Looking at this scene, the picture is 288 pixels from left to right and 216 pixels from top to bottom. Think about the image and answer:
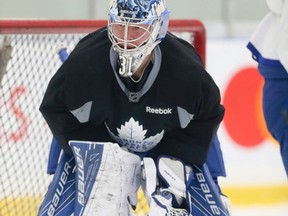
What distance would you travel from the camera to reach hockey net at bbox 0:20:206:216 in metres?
2.66

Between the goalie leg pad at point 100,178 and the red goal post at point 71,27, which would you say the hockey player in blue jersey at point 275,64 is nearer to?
→ the red goal post at point 71,27

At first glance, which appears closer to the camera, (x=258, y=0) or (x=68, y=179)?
(x=68, y=179)

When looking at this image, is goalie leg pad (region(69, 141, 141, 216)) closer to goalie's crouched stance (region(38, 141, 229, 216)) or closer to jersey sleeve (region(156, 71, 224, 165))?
goalie's crouched stance (region(38, 141, 229, 216))

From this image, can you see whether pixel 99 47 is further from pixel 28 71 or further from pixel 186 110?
Result: pixel 28 71

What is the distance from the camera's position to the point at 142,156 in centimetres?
237

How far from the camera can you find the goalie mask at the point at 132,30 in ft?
6.82

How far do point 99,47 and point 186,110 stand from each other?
0.29 metres

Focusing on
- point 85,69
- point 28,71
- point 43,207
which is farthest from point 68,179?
point 28,71

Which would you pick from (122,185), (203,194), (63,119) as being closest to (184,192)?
(203,194)

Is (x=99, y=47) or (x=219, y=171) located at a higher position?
(x=99, y=47)

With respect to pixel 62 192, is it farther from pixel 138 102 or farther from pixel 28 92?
pixel 28 92

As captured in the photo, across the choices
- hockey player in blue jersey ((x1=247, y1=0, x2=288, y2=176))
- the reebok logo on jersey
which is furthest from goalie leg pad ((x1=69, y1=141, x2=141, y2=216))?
hockey player in blue jersey ((x1=247, y1=0, x2=288, y2=176))

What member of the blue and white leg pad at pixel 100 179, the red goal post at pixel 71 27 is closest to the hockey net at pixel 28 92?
the red goal post at pixel 71 27

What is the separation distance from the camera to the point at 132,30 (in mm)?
2096
